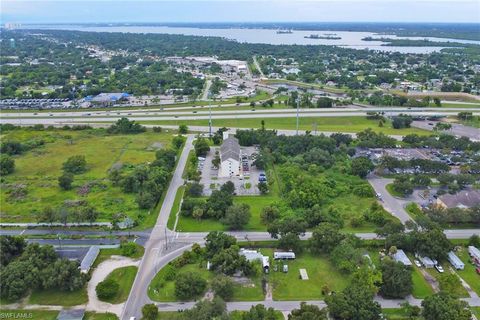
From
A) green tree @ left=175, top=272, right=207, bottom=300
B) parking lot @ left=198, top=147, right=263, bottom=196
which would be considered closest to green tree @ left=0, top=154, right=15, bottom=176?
parking lot @ left=198, top=147, right=263, bottom=196

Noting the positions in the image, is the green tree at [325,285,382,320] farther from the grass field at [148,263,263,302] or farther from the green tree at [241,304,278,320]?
the grass field at [148,263,263,302]

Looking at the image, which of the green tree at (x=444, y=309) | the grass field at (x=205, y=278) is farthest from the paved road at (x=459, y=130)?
the grass field at (x=205, y=278)

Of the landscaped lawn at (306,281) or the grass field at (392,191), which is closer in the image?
the landscaped lawn at (306,281)

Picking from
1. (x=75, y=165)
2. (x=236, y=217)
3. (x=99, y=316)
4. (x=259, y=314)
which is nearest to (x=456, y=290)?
(x=259, y=314)

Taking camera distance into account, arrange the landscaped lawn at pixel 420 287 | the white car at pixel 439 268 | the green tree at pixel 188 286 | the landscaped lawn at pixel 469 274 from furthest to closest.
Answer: the white car at pixel 439 268
the landscaped lawn at pixel 469 274
the landscaped lawn at pixel 420 287
the green tree at pixel 188 286

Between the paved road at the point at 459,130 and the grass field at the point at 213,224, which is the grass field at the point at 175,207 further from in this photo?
the paved road at the point at 459,130

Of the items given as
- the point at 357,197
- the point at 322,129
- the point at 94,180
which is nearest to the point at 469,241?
the point at 357,197

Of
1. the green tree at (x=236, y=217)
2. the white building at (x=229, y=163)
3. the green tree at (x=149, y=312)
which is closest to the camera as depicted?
the green tree at (x=149, y=312)
